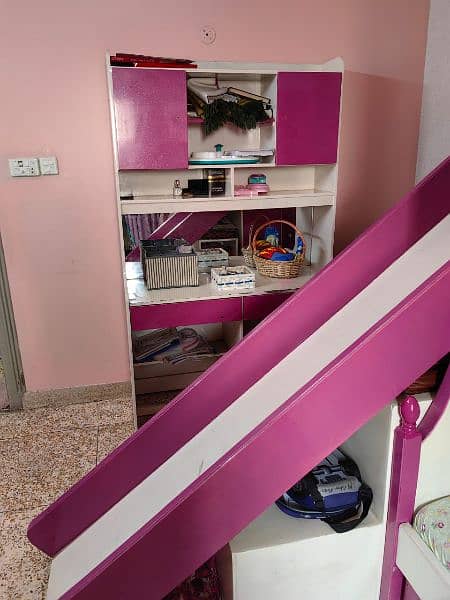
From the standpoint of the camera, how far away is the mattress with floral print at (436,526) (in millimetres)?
1179

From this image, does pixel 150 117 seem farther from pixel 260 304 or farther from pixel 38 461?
pixel 38 461

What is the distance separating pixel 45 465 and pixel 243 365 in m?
1.26

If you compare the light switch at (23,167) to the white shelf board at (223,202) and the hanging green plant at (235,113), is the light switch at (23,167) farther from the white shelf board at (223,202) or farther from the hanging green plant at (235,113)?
the hanging green plant at (235,113)

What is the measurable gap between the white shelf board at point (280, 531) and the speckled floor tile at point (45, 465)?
3.68 ft

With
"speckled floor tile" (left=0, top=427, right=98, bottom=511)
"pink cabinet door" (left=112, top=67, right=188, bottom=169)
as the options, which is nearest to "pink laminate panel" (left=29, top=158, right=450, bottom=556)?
"speckled floor tile" (left=0, top=427, right=98, bottom=511)

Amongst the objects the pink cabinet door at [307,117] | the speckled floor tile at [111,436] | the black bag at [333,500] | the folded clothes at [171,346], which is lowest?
the speckled floor tile at [111,436]

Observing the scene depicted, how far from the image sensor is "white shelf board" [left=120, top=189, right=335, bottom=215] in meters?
2.25

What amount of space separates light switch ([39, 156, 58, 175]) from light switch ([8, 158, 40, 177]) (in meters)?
0.02

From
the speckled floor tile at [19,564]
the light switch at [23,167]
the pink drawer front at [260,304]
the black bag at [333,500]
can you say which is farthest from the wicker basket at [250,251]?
the speckled floor tile at [19,564]

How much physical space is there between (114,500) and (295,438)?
2.47 ft

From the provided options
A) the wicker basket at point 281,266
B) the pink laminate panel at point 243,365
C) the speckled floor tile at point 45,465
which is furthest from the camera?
the wicker basket at point 281,266

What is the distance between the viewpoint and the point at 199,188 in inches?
96.9

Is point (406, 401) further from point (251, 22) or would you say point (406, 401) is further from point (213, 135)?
point (251, 22)

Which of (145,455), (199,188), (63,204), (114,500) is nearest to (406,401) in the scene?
(145,455)
